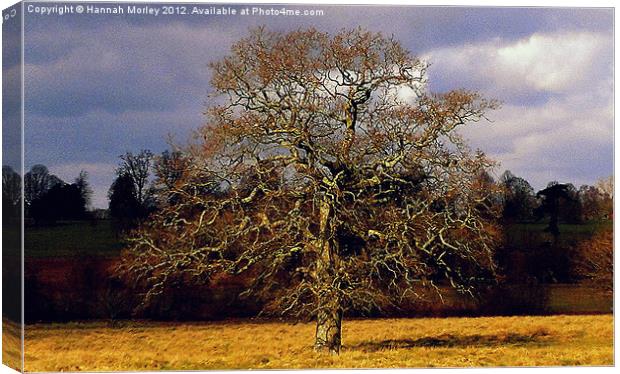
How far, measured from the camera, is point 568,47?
66.2 feet

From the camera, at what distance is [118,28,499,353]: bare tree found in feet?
64.1

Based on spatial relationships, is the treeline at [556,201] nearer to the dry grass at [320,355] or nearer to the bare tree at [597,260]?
the bare tree at [597,260]

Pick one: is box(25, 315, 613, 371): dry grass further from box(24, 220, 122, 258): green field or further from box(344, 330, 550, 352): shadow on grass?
box(24, 220, 122, 258): green field

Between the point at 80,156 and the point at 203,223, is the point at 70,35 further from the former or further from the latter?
the point at 203,223

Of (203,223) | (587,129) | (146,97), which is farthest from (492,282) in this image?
(146,97)

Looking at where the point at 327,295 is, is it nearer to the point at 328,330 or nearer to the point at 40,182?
the point at 328,330

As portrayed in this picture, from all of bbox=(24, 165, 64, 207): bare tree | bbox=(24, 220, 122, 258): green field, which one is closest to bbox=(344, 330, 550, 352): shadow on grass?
bbox=(24, 220, 122, 258): green field

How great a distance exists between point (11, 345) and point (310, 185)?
15.8ft

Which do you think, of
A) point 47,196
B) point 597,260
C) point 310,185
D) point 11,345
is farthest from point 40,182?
point 597,260

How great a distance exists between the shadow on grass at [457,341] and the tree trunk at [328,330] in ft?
0.83

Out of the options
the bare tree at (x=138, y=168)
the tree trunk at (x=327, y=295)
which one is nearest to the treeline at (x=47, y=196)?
the bare tree at (x=138, y=168)

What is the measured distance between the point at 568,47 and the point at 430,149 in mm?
2605

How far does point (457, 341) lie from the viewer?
20.3m

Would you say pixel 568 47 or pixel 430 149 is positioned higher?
pixel 568 47
